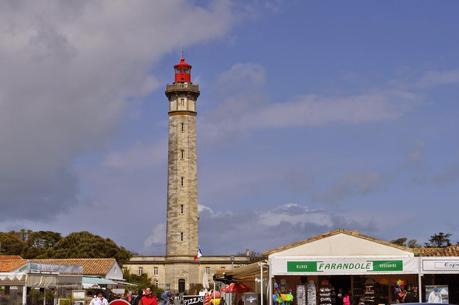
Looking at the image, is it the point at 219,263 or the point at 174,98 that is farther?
the point at 219,263

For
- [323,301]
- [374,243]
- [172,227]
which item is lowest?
[323,301]

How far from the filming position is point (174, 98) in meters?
81.6

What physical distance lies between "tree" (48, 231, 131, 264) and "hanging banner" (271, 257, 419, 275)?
57245mm

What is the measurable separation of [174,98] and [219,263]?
62.1ft

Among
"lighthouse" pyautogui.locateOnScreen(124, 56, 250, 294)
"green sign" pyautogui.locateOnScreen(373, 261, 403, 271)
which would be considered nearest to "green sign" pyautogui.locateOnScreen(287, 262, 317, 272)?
"green sign" pyautogui.locateOnScreen(373, 261, 403, 271)

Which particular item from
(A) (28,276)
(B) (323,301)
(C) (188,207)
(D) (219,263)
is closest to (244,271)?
(B) (323,301)

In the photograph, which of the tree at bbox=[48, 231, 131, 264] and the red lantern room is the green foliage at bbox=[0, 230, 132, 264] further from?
the red lantern room

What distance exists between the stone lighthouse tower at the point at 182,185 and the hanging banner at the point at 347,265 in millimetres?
51910

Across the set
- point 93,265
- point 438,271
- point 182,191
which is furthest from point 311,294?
point 182,191

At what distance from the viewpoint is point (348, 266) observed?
28.2 metres

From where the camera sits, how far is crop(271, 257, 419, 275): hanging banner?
28266 millimetres

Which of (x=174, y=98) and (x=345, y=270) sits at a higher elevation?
(x=174, y=98)

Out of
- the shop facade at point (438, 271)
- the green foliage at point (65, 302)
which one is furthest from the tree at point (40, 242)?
the shop facade at point (438, 271)

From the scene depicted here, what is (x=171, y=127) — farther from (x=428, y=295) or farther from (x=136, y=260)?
→ (x=428, y=295)
